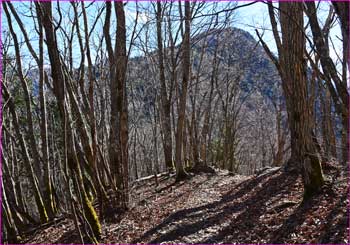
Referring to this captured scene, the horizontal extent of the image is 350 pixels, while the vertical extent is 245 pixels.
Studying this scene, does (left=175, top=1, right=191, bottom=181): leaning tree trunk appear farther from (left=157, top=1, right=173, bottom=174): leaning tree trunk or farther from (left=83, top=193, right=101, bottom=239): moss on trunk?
(left=83, top=193, right=101, bottom=239): moss on trunk

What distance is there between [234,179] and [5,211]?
642 centimetres

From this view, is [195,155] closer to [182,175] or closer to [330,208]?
[182,175]

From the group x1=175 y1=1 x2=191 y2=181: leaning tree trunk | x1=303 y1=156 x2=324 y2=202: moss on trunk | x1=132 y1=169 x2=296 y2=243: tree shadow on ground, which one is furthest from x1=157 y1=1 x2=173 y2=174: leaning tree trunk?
x1=303 y1=156 x2=324 y2=202: moss on trunk

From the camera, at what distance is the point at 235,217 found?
6.86 m

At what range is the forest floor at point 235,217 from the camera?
17.6ft

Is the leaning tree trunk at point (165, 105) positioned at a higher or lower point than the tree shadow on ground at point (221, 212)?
higher

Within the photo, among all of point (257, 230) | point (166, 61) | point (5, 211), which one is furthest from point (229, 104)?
point (257, 230)

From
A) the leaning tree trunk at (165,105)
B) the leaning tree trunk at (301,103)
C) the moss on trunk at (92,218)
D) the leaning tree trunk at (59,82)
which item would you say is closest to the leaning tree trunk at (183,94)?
the leaning tree trunk at (165,105)

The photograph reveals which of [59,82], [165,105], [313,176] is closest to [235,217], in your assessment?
[313,176]

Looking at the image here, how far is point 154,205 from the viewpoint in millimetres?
9234

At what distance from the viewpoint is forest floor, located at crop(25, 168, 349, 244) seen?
5.38m

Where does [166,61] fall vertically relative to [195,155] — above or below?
above

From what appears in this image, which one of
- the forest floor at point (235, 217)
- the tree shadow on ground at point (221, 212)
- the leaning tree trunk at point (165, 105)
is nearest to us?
the forest floor at point (235, 217)

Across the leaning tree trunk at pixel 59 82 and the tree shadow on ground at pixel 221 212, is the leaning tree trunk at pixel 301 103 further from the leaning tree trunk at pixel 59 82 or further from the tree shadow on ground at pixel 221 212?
the leaning tree trunk at pixel 59 82
